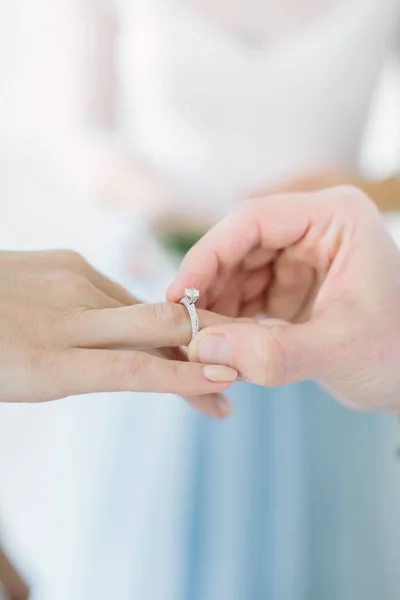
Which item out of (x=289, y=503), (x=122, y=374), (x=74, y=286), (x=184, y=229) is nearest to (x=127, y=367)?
(x=122, y=374)

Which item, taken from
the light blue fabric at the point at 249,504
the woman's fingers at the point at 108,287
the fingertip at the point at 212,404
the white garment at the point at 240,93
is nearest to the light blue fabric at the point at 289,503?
the light blue fabric at the point at 249,504

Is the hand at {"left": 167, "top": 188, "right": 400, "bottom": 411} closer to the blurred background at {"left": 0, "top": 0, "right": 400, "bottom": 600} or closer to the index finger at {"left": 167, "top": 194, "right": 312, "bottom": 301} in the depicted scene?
the index finger at {"left": 167, "top": 194, "right": 312, "bottom": 301}

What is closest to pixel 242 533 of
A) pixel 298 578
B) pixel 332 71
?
pixel 298 578

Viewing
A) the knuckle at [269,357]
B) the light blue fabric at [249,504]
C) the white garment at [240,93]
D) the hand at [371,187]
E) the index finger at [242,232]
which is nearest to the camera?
the knuckle at [269,357]

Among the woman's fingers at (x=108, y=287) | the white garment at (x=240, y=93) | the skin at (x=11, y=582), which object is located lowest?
the skin at (x=11, y=582)

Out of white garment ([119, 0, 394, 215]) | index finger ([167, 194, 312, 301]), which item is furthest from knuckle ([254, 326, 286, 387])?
white garment ([119, 0, 394, 215])

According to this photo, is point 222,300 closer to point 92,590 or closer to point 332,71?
point 92,590

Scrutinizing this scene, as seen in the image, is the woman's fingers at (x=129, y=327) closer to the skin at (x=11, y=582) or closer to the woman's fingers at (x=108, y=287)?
the woman's fingers at (x=108, y=287)
